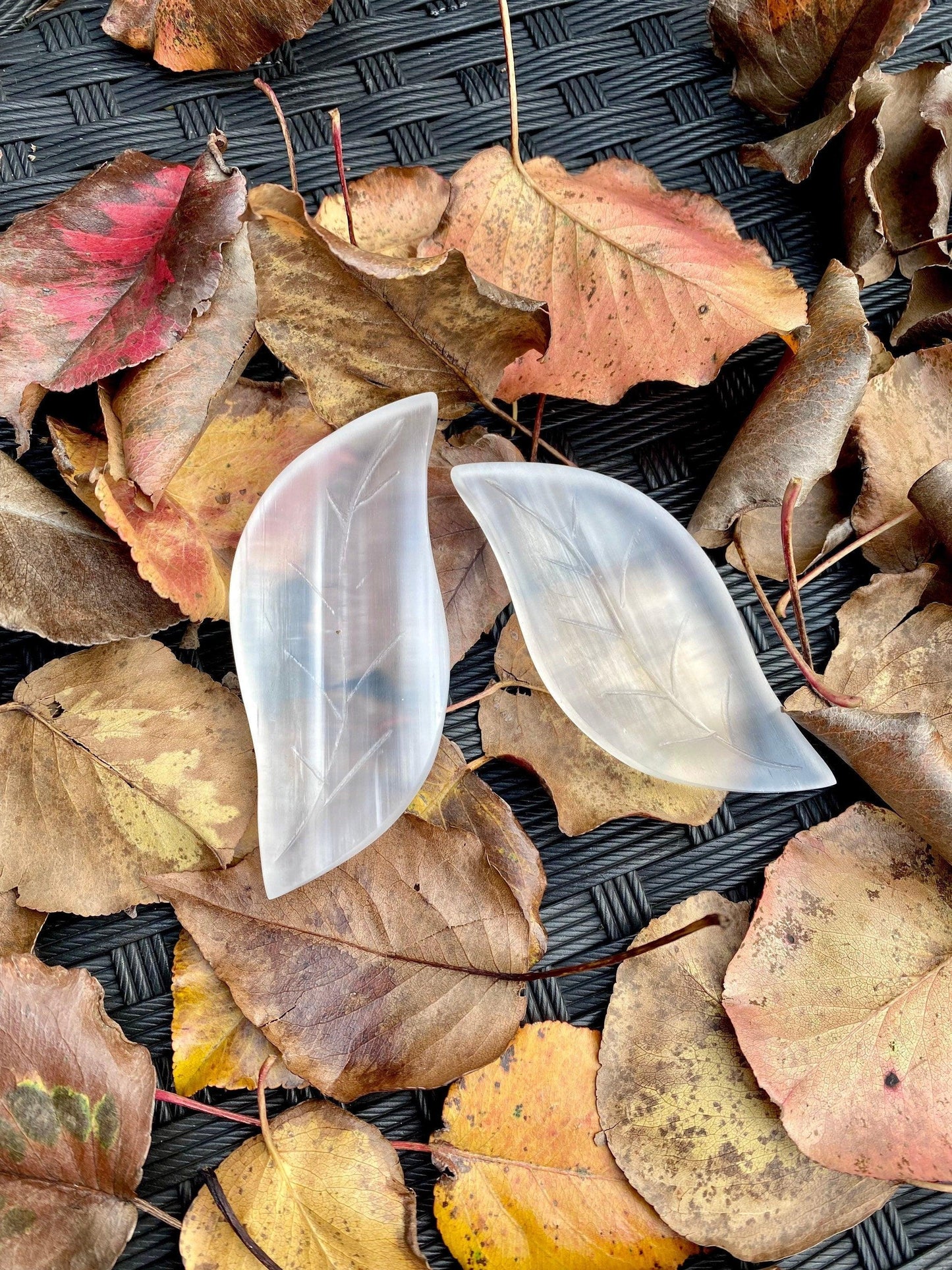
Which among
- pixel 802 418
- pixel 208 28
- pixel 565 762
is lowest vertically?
pixel 565 762

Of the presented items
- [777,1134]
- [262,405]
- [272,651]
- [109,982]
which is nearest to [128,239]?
[262,405]

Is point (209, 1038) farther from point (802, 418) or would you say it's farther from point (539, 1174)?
point (802, 418)

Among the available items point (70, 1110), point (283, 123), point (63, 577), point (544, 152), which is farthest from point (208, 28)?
point (70, 1110)

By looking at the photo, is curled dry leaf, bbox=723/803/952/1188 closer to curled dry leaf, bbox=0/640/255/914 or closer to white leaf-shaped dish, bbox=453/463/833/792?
white leaf-shaped dish, bbox=453/463/833/792

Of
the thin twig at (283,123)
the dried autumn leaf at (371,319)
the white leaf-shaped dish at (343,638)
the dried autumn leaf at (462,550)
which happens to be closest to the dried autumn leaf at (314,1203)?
the white leaf-shaped dish at (343,638)

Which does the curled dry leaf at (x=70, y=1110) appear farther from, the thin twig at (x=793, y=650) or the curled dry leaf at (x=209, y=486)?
the thin twig at (x=793, y=650)

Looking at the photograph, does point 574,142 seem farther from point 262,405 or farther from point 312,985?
point 312,985
